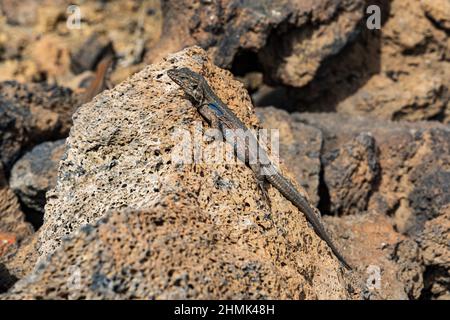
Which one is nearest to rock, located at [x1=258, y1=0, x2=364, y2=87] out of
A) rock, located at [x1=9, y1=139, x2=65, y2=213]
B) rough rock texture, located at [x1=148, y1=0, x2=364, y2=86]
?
rough rock texture, located at [x1=148, y1=0, x2=364, y2=86]

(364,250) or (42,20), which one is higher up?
(42,20)

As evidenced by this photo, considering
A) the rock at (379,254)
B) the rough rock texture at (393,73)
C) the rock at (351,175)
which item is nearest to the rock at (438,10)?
the rough rock texture at (393,73)

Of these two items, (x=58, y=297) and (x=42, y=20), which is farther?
(x=42, y=20)

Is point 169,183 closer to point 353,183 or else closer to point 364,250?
point 364,250

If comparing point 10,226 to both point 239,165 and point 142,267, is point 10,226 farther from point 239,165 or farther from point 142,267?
point 142,267

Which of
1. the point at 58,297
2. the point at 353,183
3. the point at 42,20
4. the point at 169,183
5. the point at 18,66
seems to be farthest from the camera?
the point at 42,20

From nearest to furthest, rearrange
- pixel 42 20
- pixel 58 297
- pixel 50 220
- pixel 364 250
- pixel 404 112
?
pixel 58 297, pixel 50 220, pixel 364 250, pixel 404 112, pixel 42 20

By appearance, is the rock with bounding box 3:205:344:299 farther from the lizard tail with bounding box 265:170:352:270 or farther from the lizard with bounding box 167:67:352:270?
the lizard tail with bounding box 265:170:352:270

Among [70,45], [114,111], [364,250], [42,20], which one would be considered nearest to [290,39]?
[364,250]

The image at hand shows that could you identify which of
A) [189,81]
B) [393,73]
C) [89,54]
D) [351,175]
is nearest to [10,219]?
[189,81]
